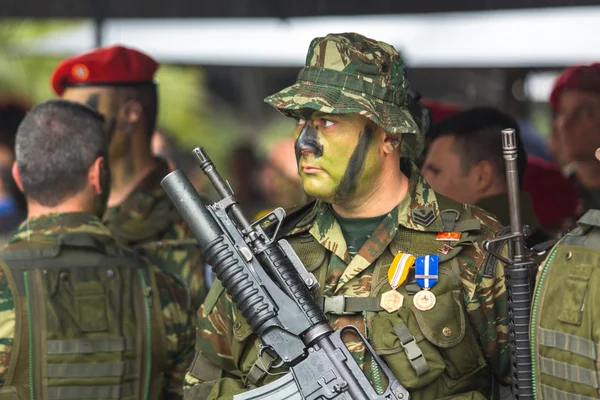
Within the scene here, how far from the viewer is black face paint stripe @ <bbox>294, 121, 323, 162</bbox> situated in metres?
3.17

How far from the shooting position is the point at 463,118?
183 inches

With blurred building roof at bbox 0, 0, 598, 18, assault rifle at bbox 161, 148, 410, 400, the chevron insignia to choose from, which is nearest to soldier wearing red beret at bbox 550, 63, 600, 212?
blurred building roof at bbox 0, 0, 598, 18

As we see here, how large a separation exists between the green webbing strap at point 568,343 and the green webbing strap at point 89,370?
62.0 inches

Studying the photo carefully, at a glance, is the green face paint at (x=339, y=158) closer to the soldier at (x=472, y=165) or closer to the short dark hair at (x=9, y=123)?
the soldier at (x=472, y=165)

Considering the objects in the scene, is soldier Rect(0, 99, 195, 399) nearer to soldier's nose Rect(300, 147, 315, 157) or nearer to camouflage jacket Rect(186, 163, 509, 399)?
camouflage jacket Rect(186, 163, 509, 399)

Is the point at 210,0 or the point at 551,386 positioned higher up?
the point at 210,0

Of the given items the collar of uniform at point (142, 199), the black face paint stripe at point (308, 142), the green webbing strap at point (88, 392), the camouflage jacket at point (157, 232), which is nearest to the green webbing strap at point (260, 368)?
the black face paint stripe at point (308, 142)

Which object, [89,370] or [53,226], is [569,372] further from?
[53,226]

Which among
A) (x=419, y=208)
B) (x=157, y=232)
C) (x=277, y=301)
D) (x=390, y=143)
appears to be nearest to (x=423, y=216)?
(x=419, y=208)

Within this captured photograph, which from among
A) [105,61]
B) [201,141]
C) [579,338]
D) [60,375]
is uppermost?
[105,61]

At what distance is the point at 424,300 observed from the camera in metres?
3.08

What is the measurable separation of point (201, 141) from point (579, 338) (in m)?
19.1

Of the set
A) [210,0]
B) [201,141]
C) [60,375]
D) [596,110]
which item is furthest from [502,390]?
[201,141]

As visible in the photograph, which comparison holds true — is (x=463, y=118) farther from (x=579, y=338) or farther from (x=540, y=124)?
(x=540, y=124)
